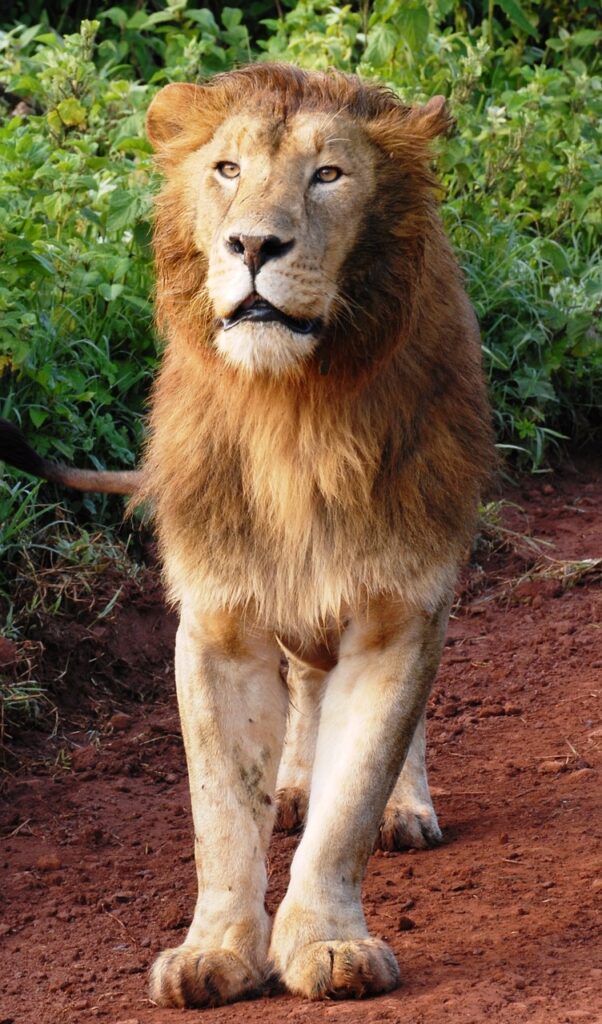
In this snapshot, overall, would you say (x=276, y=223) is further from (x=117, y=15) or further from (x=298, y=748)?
(x=117, y=15)

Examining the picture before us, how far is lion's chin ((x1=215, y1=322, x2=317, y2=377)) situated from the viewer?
306 cm

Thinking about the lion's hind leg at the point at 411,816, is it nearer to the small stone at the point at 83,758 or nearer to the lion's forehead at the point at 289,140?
the small stone at the point at 83,758

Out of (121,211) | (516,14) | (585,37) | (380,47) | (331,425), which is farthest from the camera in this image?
(585,37)

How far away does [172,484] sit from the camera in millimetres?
3588

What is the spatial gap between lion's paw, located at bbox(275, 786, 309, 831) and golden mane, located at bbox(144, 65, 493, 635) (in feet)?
2.91

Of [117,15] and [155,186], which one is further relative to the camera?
[117,15]

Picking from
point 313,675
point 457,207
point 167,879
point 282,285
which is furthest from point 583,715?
point 457,207

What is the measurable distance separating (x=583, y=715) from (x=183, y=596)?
5.52 feet

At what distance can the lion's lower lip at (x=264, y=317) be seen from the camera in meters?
3.04

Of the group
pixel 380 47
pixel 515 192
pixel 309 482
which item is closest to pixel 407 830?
pixel 309 482

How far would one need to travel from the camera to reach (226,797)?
334 centimetres

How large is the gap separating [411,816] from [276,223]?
165cm

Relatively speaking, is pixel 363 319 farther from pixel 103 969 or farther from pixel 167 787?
pixel 167 787

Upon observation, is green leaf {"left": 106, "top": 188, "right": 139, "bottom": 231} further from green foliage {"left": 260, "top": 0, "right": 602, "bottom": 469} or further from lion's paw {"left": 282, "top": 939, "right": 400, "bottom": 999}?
lion's paw {"left": 282, "top": 939, "right": 400, "bottom": 999}
